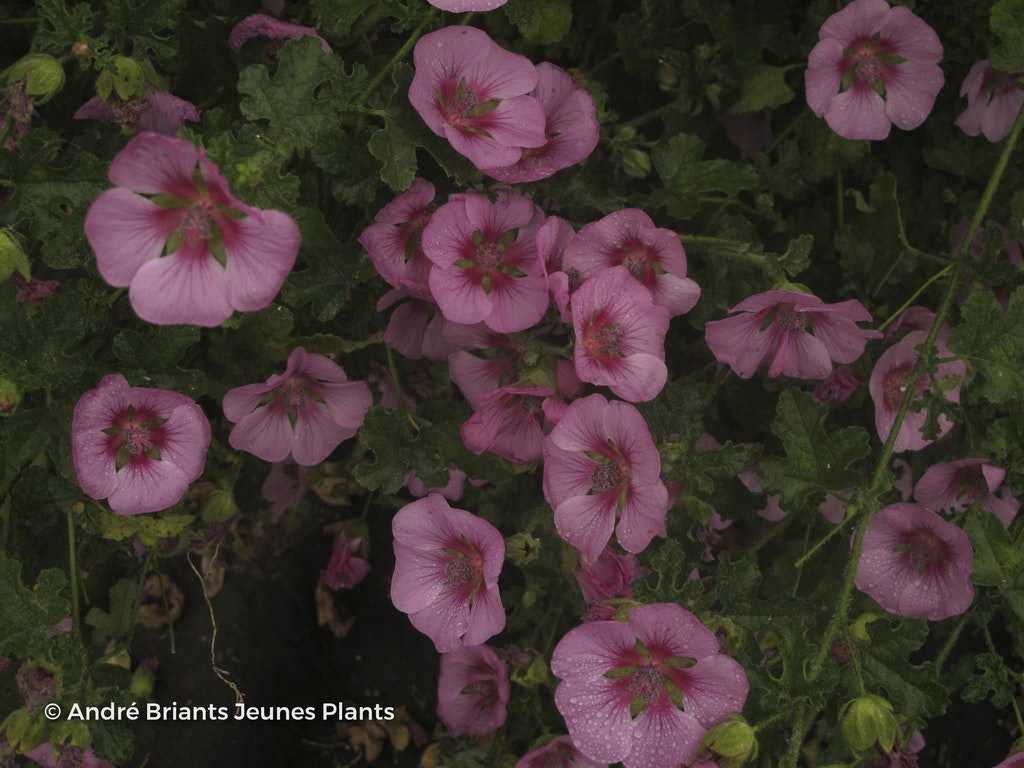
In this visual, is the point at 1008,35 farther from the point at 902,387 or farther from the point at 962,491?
the point at 962,491

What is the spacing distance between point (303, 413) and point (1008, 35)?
1.30 meters

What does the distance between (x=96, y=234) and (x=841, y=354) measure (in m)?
1.14

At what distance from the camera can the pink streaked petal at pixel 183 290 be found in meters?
1.14

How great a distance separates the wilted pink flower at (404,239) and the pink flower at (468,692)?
2.48 ft

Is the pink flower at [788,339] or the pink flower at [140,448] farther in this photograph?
the pink flower at [788,339]

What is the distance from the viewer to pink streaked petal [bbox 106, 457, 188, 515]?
147 centimetres

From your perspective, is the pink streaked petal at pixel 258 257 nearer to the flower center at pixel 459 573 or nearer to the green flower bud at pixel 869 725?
the flower center at pixel 459 573

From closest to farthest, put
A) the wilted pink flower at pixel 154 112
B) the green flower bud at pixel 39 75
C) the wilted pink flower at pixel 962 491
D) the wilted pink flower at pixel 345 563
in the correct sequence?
the green flower bud at pixel 39 75 < the wilted pink flower at pixel 154 112 < the wilted pink flower at pixel 962 491 < the wilted pink flower at pixel 345 563

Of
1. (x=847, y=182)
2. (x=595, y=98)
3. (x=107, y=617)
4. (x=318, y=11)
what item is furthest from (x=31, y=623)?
(x=847, y=182)

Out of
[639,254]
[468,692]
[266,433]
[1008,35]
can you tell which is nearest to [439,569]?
[266,433]

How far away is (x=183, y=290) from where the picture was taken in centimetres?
116

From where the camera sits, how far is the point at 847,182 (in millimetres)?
2203

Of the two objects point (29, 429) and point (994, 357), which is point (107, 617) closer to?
point (29, 429)

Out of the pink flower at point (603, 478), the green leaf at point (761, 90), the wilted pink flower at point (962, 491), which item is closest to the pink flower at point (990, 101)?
the green leaf at point (761, 90)
